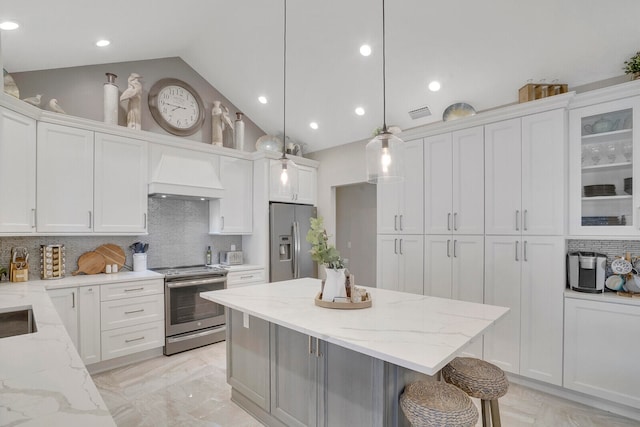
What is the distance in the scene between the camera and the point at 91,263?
3.60 m

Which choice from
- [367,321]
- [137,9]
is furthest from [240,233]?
[367,321]

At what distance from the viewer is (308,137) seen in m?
5.16

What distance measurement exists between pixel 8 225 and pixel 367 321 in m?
3.10

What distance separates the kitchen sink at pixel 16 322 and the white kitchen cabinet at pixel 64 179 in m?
1.20

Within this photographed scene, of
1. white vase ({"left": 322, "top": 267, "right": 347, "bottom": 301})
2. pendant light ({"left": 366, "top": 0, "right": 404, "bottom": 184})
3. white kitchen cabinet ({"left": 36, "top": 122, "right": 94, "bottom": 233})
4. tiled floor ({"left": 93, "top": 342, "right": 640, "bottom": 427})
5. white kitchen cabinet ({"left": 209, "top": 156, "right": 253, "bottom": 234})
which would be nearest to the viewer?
pendant light ({"left": 366, "top": 0, "right": 404, "bottom": 184})

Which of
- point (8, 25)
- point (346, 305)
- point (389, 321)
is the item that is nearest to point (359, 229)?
point (346, 305)

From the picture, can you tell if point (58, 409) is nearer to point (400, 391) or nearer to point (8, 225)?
point (400, 391)

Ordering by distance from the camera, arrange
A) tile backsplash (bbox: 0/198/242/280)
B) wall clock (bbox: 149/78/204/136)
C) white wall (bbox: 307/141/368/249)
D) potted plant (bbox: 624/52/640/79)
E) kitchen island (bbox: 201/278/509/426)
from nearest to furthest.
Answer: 1. kitchen island (bbox: 201/278/509/426)
2. potted plant (bbox: 624/52/640/79)
3. tile backsplash (bbox: 0/198/242/280)
4. wall clock (bbox: 149/78/204/136)
5. white wall (bbox: 307/141/368/249)

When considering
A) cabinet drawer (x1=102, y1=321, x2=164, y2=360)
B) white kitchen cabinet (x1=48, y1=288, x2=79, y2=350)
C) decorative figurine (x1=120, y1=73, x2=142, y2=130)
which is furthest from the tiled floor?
decorative figurine (x1=120, y1=73, x2=142, y2=130)

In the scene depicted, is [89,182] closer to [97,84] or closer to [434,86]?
[97,84]

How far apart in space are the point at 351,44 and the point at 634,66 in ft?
7.78

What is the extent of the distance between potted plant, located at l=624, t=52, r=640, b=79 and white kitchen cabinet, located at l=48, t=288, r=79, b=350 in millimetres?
5054

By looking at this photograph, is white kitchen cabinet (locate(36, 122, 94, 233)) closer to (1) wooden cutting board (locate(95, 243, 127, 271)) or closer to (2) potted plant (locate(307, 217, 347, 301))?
(1) wooden cutting board (locate(95, 243, 127, 271))

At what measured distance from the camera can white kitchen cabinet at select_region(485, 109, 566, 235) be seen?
280 cm
